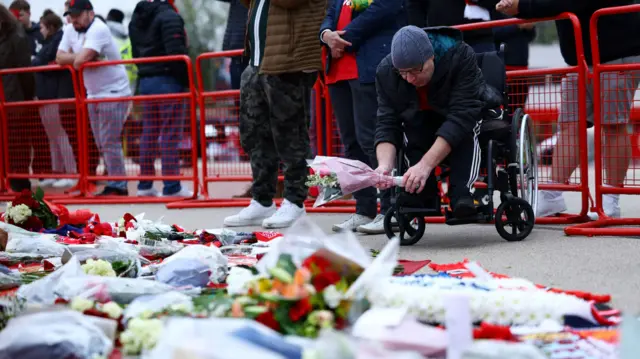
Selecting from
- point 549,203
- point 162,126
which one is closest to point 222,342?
point 549,203

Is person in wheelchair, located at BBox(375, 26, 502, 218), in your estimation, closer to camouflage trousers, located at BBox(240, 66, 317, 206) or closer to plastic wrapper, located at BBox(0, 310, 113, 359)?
camouflage trousers, located at BBox(240, 66, 317, 206)

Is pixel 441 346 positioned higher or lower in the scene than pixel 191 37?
lower

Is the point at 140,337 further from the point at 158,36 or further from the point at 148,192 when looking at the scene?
the point at 148,192

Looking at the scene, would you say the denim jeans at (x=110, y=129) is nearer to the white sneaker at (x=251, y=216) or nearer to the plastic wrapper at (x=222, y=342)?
the white sneaker at (x=251, y=216)

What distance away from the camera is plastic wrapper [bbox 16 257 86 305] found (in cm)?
386

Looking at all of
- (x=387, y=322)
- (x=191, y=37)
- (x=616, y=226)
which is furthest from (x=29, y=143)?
(x=191, y=37)

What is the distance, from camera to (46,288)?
3.92 metres

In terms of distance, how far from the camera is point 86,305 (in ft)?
11.4

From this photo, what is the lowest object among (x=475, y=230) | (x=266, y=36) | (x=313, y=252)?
(x=475, y=230)

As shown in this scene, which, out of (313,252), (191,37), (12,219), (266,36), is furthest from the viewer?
(191,37)

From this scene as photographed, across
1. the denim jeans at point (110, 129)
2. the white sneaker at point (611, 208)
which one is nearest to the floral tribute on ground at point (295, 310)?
the white sneaker at point (611, 208)

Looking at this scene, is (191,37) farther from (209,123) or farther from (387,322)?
(387,322)

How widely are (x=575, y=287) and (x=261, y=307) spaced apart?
5.42ft

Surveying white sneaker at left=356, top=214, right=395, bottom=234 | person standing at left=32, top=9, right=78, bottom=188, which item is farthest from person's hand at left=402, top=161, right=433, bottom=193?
person standing at left=32, top=9, right=78, bottom=188
